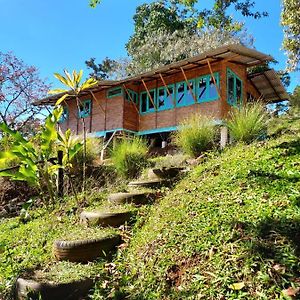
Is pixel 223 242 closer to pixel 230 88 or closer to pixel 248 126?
pixel 248 126

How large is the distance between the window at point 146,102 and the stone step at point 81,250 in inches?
→ 497

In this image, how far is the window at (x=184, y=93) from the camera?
49.1 feet

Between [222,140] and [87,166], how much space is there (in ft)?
10.9

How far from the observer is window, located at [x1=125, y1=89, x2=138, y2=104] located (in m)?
16.6

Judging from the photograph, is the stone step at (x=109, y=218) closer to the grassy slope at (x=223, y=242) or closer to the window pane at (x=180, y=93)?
the grassy slope at (x=223, y=242)

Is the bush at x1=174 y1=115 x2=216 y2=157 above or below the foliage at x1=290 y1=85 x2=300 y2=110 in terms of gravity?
below

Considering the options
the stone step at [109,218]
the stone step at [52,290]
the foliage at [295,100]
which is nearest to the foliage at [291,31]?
the foliage at [295,100]

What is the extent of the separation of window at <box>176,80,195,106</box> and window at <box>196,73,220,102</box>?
28 cm

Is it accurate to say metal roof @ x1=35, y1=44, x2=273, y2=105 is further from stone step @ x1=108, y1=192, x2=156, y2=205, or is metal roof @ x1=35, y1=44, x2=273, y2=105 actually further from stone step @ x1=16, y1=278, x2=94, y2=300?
stone step @ x1=16, y1=278, x2=94, y2=300

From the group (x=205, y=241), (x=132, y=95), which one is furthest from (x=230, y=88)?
(x=205, y=241)

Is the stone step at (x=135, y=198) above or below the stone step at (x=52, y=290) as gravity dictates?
above

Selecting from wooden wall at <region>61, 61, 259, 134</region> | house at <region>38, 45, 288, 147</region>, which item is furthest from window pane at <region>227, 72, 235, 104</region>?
wooden wall at <region>61, 61, 259, 134</region>

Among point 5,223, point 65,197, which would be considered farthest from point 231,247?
point 5,223

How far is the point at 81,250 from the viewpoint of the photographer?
4000 millimetres
